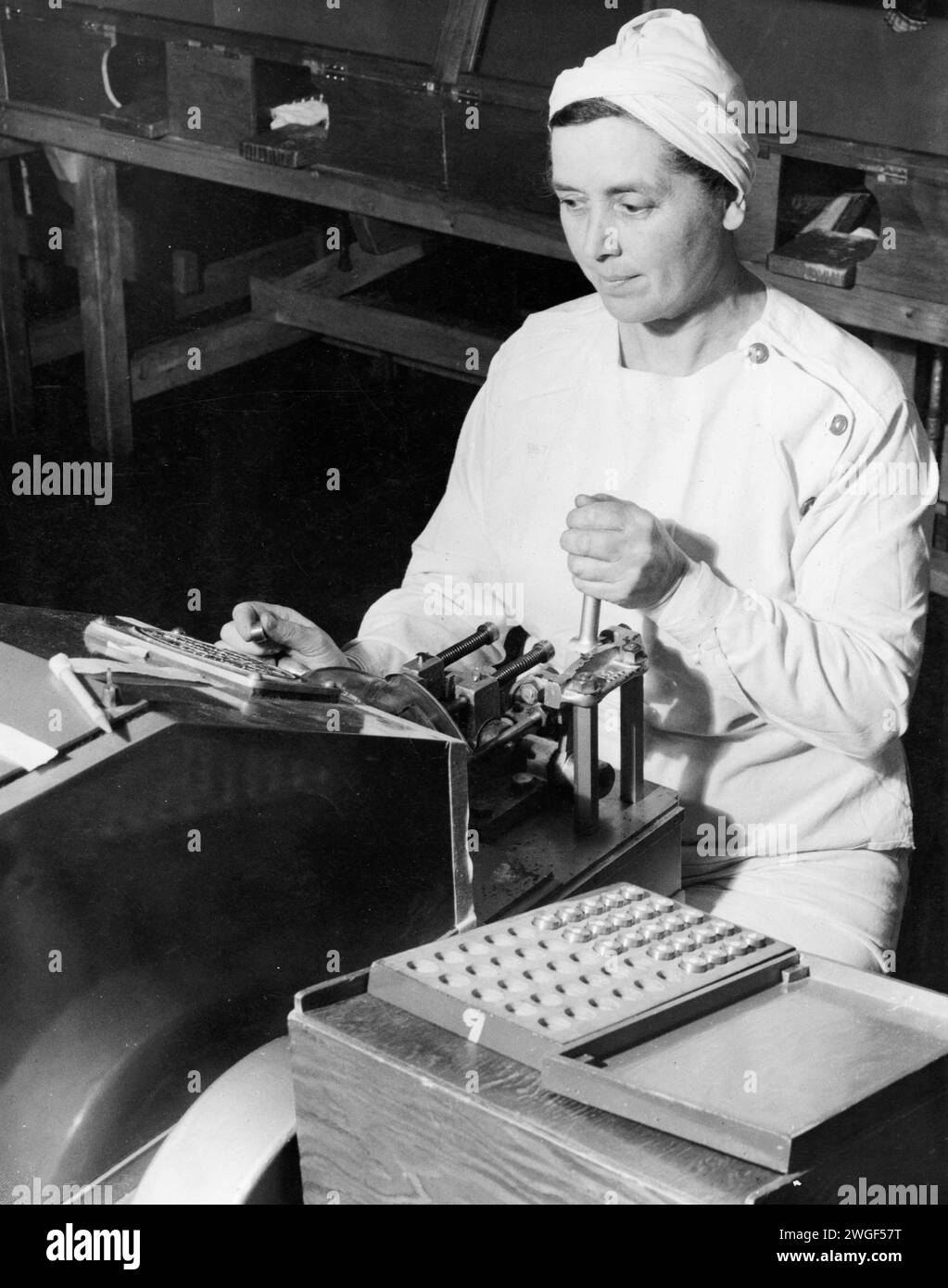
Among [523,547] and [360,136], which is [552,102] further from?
[360,136]

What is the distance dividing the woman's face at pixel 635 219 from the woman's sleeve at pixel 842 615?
0.30 metres

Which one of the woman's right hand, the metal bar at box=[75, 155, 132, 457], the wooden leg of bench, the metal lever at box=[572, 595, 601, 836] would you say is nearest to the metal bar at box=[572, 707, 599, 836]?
the metal lever at box=[572, 595, 601, 836]

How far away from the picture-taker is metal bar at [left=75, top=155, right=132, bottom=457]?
4.35 meters

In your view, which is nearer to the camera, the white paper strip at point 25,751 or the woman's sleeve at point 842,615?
the white paper strip at point 25,751

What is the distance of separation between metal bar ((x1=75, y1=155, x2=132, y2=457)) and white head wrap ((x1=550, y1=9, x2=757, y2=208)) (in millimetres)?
2842

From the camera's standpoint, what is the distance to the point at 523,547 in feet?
6.86

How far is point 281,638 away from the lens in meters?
1.74

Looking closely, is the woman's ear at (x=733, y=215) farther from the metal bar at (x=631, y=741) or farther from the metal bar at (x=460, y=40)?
the metal bar at (x=460, y=40)

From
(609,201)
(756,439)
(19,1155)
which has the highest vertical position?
(609,201)

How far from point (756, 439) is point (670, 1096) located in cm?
108

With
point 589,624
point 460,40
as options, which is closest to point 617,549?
point 589,624

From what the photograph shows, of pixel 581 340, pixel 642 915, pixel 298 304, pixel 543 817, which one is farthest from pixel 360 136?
pixel 642 915

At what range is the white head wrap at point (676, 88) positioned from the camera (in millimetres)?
1750

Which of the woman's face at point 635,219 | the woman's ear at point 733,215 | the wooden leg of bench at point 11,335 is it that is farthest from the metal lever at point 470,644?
the wooden leg of bench at point 11,335
